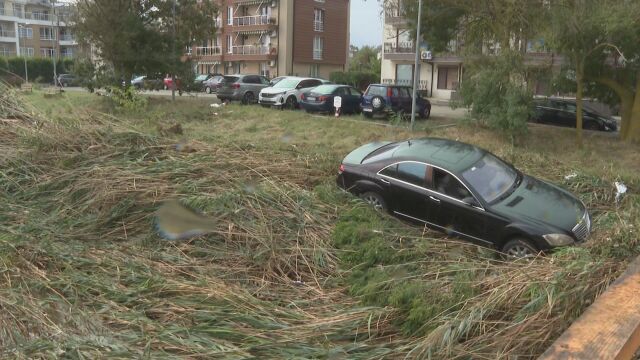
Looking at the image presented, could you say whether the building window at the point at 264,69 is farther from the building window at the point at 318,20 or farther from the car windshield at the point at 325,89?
the car windshield at the point at 325,89

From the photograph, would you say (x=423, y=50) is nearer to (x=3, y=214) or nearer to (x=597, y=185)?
(x=597, y=185)

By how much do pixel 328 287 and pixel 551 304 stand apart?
92.4 inches

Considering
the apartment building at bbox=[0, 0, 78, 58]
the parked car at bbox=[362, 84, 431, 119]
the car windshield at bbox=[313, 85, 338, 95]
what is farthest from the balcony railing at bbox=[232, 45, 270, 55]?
the apartment building at bbox=[0, 0, 78, 58]

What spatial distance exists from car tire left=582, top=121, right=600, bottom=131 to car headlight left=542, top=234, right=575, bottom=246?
19.0 metres

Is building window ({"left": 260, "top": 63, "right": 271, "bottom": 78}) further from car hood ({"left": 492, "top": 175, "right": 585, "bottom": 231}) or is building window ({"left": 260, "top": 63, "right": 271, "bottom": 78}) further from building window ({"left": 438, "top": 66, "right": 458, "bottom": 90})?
car hood ({"left": 492, "top": 175, "right": 585, "bottom": 231})

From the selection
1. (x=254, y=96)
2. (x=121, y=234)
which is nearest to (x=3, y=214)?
(x=121, y=234)

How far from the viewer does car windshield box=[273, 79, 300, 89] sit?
24.2 metres

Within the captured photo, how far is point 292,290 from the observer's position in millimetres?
5109

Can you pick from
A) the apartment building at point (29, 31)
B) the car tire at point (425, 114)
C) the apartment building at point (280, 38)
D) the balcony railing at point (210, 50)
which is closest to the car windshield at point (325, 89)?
the car tire at point (425, 114)

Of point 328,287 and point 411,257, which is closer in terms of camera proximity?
point 328,287

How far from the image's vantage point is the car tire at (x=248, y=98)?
87.6 feet

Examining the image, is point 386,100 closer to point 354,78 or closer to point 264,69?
point 354,78

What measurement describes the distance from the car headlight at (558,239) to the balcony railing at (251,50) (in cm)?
4850

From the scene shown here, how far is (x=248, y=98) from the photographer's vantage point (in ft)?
87.8
